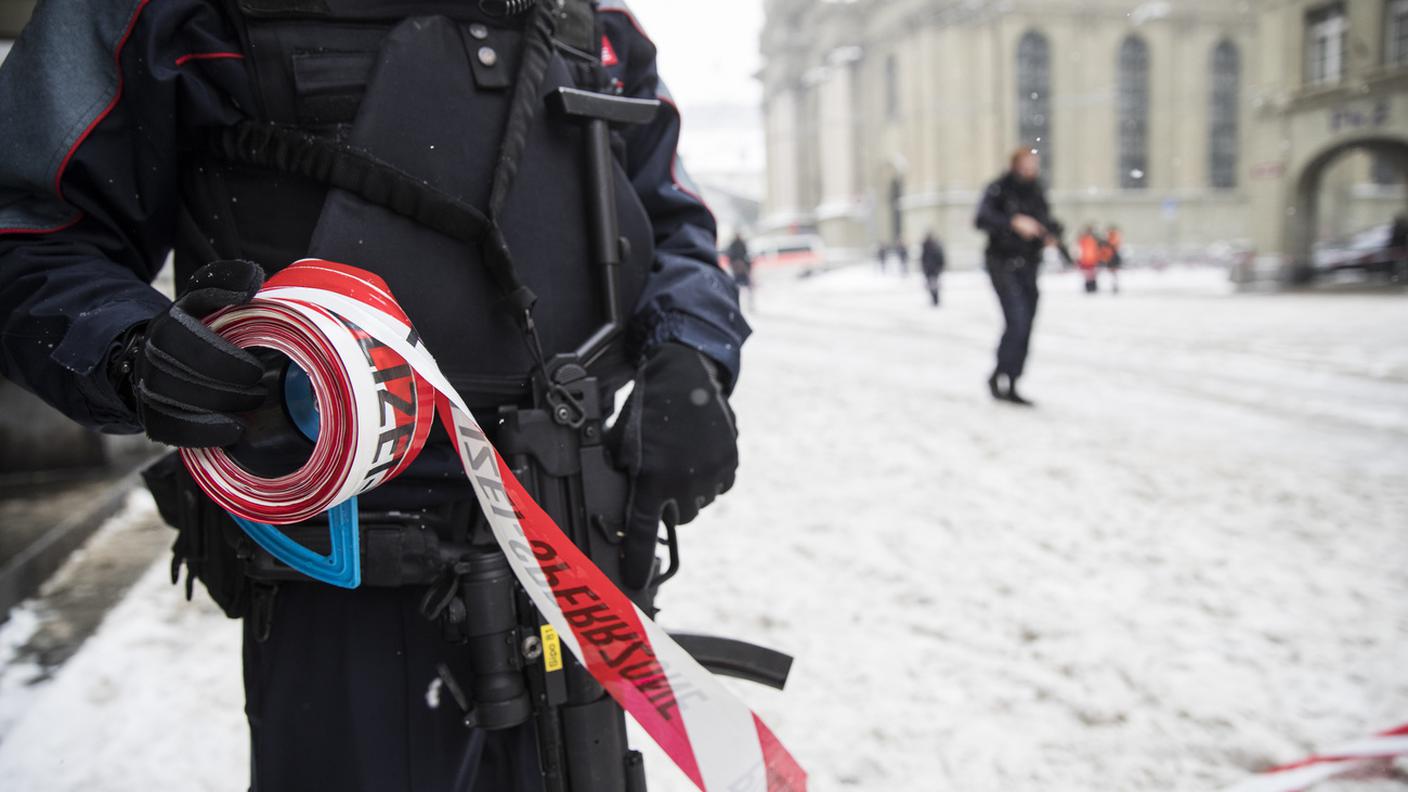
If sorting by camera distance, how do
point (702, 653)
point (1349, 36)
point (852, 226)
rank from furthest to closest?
point (852, 226)
point (1349, 36)
point (702, 653)

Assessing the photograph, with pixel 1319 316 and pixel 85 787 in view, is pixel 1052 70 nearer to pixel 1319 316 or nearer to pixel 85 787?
pixel 1319 316

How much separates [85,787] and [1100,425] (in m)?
5.63

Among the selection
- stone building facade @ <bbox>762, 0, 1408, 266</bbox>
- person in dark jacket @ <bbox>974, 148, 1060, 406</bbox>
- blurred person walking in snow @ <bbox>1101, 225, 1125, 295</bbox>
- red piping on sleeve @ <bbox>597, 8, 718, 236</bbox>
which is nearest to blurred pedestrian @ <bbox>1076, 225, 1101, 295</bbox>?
blurred person walking in snow @ <bbox>1101, 225, 1125, 295</bbox>

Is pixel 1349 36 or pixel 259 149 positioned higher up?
pixel 1349 36

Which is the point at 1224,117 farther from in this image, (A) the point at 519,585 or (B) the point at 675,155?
(A) the point at 519,585

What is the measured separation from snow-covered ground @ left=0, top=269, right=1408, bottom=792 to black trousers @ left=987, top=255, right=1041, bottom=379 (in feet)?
1.70

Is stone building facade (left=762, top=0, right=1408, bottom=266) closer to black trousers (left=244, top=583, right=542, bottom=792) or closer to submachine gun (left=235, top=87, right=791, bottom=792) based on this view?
submachine gun (left=235, top=87, right=791, bottom=792)

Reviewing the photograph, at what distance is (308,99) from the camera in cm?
119

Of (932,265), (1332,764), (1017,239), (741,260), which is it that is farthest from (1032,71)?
(1332,764)

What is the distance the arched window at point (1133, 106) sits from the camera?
37531 mm

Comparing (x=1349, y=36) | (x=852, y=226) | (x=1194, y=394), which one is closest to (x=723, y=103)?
(x=852, y=226)

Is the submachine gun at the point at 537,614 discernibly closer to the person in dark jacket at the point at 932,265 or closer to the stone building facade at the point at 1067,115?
the person in dark jacket at the point at 932,265

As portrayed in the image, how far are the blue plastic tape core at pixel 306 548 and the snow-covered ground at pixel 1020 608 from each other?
1.36 meters

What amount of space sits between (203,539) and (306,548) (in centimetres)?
31
